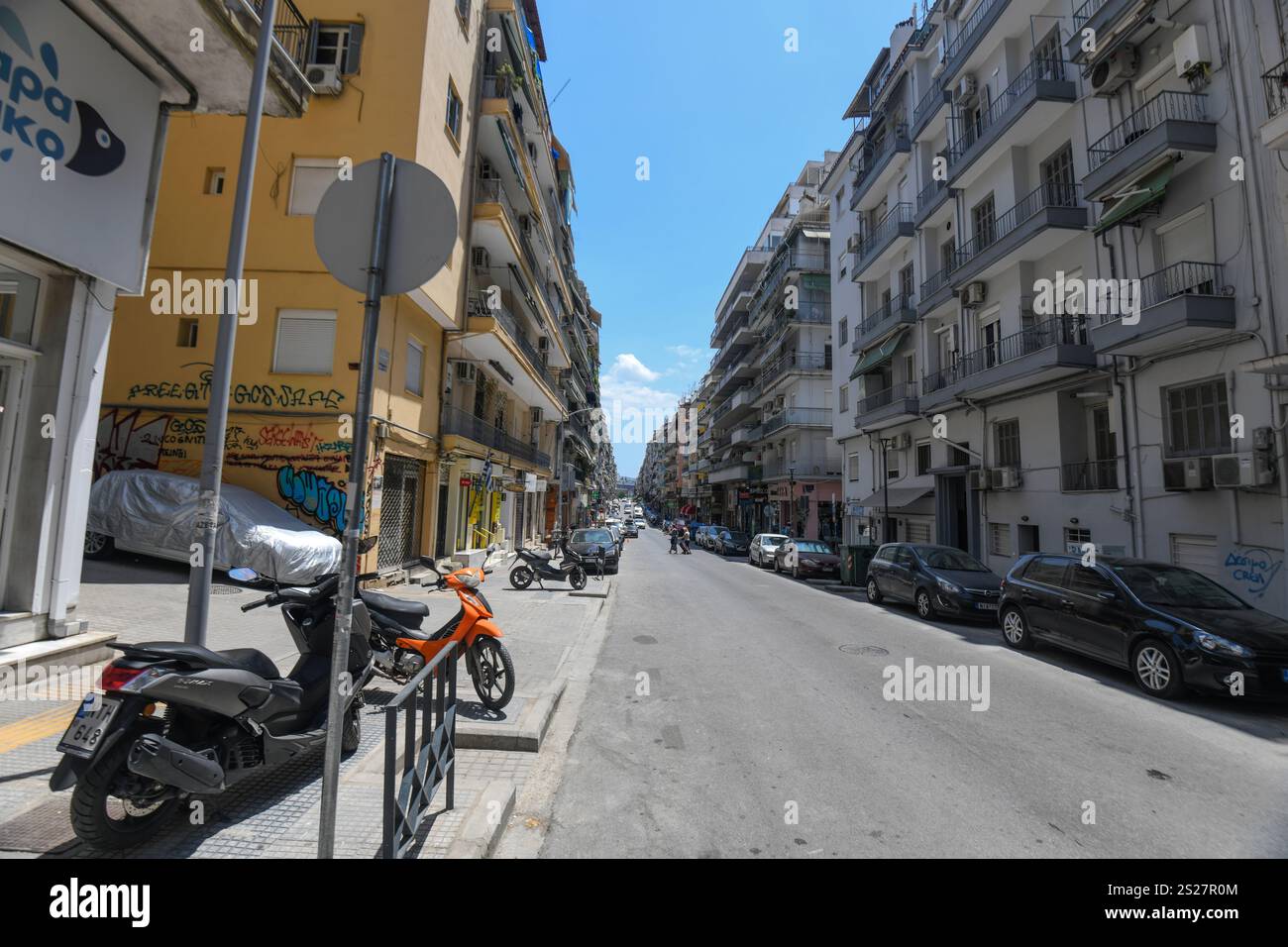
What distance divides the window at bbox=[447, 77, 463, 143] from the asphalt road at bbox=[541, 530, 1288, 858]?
14498 millimetres

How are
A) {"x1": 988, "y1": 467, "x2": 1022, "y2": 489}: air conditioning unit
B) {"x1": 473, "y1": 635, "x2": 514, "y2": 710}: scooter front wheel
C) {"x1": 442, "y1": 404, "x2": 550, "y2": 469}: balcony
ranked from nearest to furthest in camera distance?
{"x1": 473, "y1": 635, "x2": 514, "y2": 710}: scooter front wheel
{"x1": 988, "y1": 467, "x2": 1022, "y2": 489}: air conditioning unit
{"x1": 442, "y1": 404, "x2": 550, "y2": 469}: balcony

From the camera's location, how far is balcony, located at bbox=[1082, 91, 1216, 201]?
35.7 ft

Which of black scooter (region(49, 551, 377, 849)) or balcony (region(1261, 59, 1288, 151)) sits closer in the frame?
black scooter (region(49, 551, 377, 849))

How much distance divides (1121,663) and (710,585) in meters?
10.7

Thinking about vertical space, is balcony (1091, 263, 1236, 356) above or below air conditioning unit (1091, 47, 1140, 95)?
below

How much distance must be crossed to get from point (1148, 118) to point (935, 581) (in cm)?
1052

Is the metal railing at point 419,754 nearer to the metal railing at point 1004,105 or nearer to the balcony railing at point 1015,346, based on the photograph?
the balcony railing at point 1015,346

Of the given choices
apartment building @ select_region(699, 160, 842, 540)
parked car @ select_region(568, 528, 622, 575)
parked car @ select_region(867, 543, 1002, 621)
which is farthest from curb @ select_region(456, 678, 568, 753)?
apartment building @ select_region(699, 160, 842, 540)

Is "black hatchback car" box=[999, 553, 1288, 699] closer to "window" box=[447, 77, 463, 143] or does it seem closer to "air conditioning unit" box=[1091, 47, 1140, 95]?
"air conditioning unit" box=[1091, 47, 1140, 95]

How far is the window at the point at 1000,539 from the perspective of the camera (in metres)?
16.8

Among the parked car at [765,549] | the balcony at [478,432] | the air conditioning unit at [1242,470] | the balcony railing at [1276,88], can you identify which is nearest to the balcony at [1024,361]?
the air conditioning unit at [1242,470]

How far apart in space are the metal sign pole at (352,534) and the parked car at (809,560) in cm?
2060

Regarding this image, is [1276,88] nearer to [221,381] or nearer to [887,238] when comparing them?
[887,238]

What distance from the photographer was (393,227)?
256 centimetres
